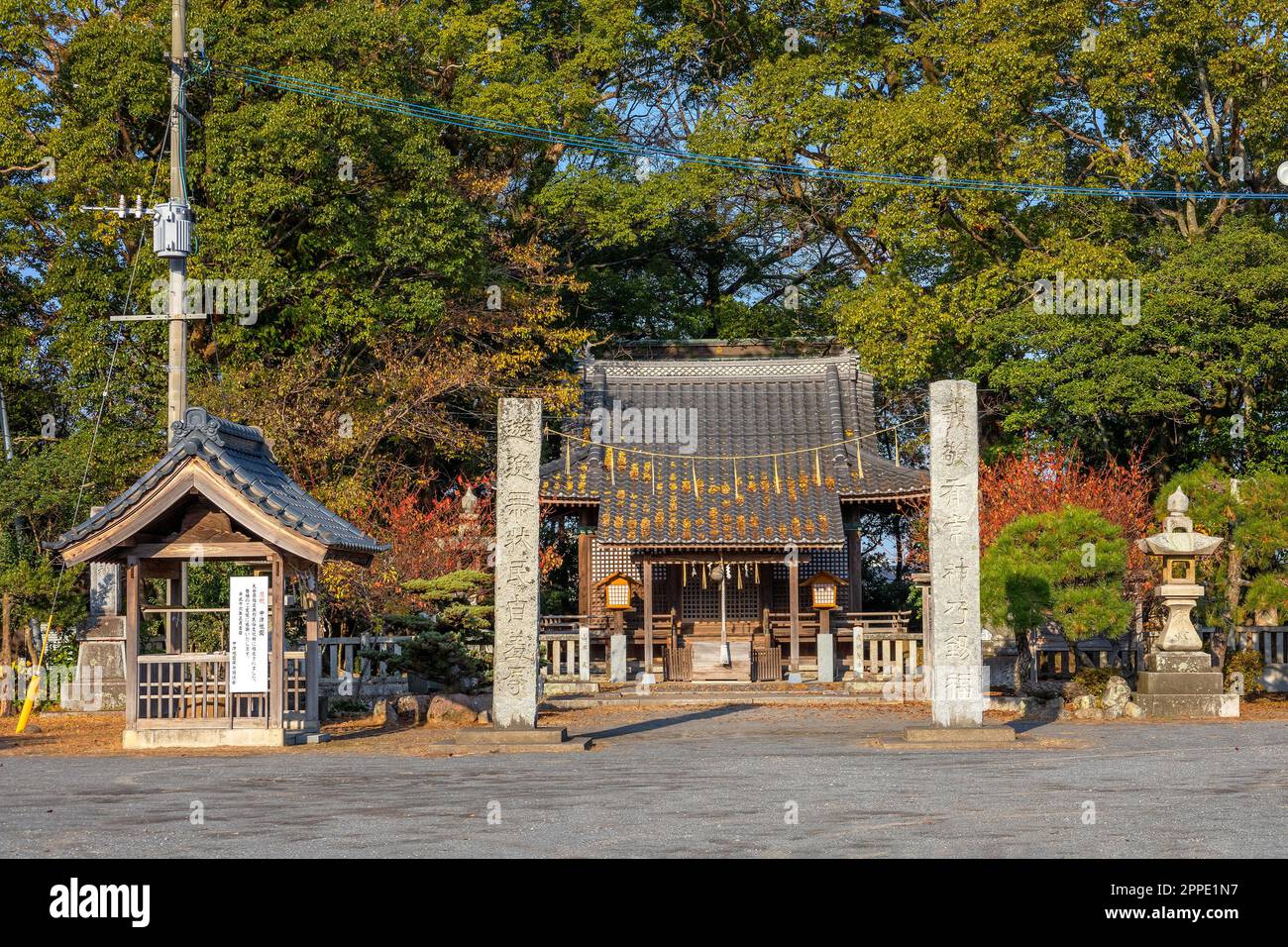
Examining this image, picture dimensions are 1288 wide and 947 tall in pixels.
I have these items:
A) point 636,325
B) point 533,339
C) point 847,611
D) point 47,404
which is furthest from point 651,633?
point 47,404

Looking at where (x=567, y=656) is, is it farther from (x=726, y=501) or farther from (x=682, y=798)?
(x=682, y=798)

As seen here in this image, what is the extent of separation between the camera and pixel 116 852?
970 centimetres

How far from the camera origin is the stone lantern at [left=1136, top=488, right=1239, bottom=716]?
20.6 meters

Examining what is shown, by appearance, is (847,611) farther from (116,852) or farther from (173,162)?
(116,852)

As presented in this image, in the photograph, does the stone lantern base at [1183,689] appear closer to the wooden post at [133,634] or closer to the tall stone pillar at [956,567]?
the tall stone pillar at [956,567]

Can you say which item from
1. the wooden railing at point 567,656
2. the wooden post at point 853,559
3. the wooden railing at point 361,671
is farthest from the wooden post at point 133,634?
the wooden post at point 853,559

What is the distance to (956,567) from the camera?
680 inches

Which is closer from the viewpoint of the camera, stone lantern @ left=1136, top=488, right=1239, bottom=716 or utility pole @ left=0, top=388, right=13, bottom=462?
stone lantern @ left=1136, top=488, right=1239, bottom=716

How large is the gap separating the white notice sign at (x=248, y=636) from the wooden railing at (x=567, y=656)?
10090 mm

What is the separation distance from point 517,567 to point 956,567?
5.16 m

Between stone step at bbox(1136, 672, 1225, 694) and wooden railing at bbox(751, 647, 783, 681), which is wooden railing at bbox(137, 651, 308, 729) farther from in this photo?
wooden railing at bbox(751, 647, 783, 681)

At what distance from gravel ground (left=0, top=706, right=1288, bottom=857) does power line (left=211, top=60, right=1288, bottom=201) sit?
1486cm

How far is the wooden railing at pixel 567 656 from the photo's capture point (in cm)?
2767

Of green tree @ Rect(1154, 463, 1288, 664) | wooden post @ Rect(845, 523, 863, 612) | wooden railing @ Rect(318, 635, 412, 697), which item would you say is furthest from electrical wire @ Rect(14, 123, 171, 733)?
green tree @ Rect(1154, 463, 1288, 664)
